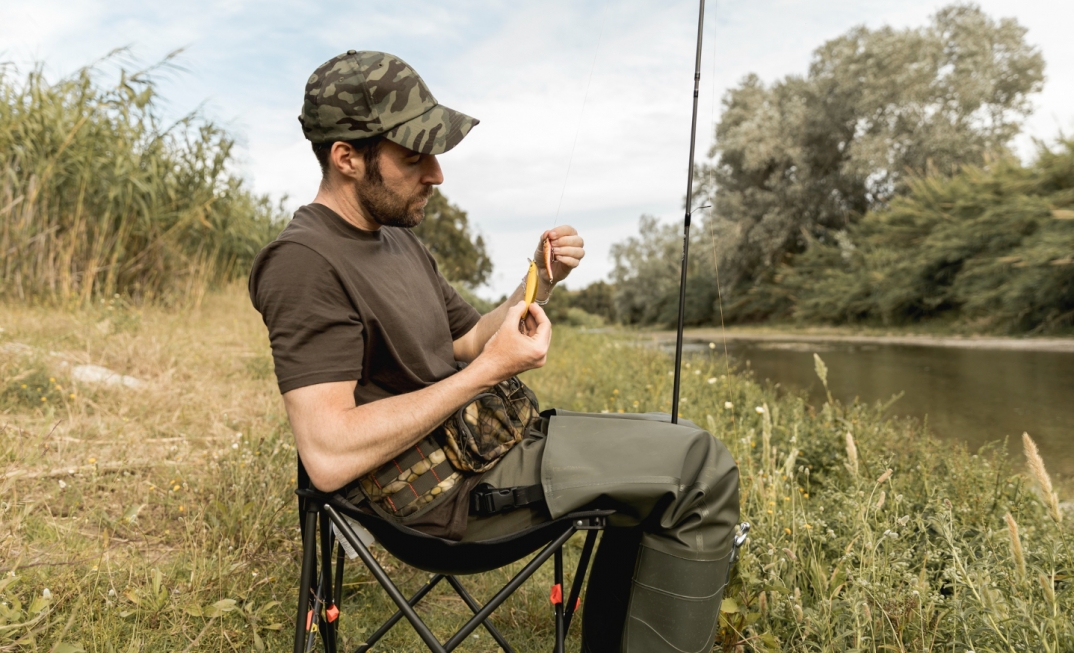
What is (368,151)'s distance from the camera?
1.66m

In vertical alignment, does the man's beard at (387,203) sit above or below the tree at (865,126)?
below

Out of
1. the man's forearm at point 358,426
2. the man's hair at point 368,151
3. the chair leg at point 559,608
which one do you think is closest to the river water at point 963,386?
the chair leg at point 559,608

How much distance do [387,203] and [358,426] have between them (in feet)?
1.88

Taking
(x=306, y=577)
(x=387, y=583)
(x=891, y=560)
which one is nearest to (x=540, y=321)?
(x=387, y=583)

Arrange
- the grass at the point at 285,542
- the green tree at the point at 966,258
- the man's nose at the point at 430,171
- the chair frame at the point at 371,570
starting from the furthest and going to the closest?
the green tree at the point at 966,258, the grass at the point at 285,542, the man's nose at the point at 430,171, the chair frame at the point at 371,570

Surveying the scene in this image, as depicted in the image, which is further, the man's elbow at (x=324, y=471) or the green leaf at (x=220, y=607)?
the green leaf at (x=220, y=607)

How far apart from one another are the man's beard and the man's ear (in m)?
0.02

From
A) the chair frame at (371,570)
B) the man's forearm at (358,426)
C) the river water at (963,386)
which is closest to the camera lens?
the man's forearm at (358,426)

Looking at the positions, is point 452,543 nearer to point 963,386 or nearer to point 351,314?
point 351,314

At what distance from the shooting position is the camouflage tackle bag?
5.20ft

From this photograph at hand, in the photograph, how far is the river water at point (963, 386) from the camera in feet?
17.1

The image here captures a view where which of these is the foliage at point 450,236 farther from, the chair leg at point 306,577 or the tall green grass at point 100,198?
the chair leg at point 306,577

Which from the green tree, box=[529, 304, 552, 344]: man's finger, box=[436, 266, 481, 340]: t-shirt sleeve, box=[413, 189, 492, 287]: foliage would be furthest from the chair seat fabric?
box=[413, 189, 492, 287]: foliage

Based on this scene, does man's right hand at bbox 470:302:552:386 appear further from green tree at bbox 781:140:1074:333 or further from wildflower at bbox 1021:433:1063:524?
green tree at bbox 781:140:1074:333
